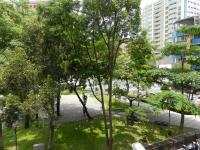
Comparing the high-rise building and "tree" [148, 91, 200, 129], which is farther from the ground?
the high-rise building

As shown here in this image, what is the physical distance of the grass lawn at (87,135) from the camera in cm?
1756

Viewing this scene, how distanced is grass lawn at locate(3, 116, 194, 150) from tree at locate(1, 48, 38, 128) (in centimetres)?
659

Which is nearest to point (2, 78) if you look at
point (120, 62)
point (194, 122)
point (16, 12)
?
point (120, 62)

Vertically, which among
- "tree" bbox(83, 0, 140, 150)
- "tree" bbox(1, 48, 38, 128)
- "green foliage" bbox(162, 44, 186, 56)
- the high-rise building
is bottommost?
"tree" bbox(1, 48, 38, 128)

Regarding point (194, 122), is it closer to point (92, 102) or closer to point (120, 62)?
point (120, 62)

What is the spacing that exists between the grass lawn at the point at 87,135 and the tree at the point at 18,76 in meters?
6.59

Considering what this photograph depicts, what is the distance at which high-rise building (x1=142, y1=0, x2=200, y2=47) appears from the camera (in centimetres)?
9862

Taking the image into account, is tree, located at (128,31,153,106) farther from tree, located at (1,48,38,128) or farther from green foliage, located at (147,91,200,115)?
tree, located at (1,48,38,128)

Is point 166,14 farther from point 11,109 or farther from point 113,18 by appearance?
point 11,109

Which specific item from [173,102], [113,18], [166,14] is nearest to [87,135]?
[173,102]

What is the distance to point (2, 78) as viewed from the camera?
1215cm

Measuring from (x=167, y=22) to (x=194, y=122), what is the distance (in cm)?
9126

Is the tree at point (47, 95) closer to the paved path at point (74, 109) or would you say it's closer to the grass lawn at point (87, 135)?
the grass lawn at point (87, 135)

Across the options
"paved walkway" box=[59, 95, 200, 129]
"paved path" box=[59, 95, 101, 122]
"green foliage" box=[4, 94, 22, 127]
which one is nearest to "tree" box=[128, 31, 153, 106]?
"paved walkway" box=[59, 95, 200, 129]
